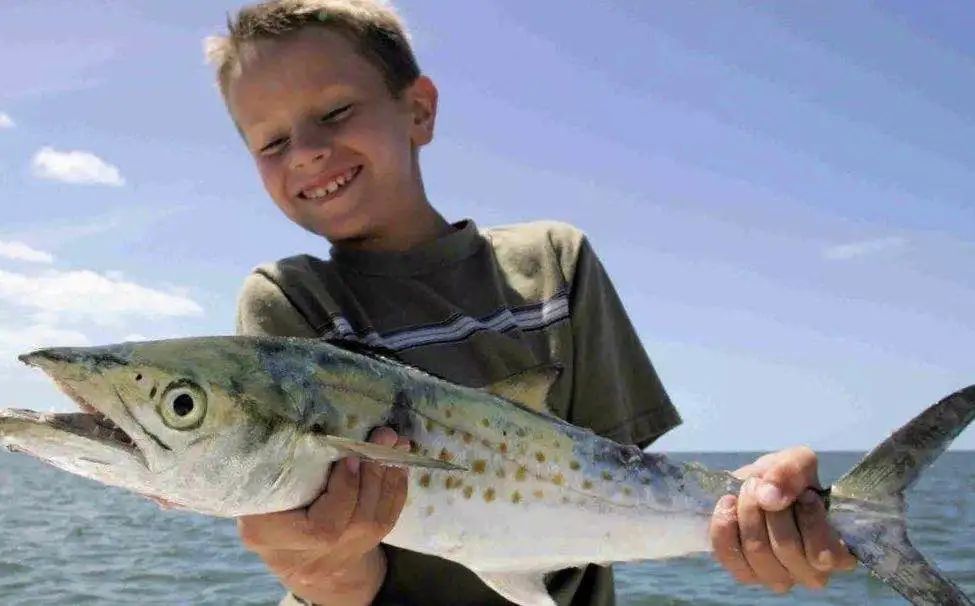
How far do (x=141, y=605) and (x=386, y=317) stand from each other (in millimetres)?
10678

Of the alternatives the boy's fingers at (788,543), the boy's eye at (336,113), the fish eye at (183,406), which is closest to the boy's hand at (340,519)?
the fish eye at (183,406)

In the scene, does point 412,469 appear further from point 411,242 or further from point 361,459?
point 411,242

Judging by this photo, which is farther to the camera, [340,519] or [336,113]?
[336,113]

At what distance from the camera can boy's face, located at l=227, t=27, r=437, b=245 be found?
3.15m

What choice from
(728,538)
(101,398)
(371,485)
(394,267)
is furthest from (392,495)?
(394,267)

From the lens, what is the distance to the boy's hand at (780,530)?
252 centimetres

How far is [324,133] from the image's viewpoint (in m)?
3.15

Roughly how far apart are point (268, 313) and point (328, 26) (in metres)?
1.01

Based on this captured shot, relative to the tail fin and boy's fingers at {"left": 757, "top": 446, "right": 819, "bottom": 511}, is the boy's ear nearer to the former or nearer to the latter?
boy's fingers at {"left": 757, "top": 446, "right": 819, "bottom": 511}

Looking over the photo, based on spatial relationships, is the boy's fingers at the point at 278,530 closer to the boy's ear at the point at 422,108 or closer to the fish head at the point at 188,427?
the fish head at the point at 188,427

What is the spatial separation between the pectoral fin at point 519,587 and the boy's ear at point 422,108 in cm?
164

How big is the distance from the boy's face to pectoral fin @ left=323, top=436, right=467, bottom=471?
1.26 meters

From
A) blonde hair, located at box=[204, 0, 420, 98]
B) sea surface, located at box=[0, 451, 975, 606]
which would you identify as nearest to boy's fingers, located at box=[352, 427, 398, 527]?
blonde hair, located at box=[204, 0, 420, 98]

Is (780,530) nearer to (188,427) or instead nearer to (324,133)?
(188,427)
